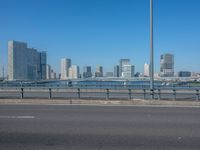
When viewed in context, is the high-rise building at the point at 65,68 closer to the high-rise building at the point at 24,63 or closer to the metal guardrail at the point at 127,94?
the high-rise building at the point at 24,63

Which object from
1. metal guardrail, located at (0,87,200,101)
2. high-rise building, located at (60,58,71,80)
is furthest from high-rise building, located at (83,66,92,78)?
metal guardrail, located at (0,87,200,101)

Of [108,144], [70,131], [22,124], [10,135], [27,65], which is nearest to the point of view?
[108,144]

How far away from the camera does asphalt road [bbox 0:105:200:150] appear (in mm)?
7305

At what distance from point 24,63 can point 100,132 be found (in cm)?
6778

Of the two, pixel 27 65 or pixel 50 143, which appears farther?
pixel 27 65

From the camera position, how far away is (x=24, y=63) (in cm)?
7375

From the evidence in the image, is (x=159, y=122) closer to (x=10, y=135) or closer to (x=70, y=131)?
(x=70, y=131)

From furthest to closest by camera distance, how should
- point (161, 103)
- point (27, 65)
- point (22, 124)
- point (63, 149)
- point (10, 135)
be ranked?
point (27, 65), point (161, 103), point (22, 124), point (10, 135), point (63, 149)

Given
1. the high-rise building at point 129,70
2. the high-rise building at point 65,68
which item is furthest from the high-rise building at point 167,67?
the high-rise building at point 65,68

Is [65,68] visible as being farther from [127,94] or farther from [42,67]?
[127,94]

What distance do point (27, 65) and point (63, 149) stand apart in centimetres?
6903

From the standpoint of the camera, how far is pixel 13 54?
75.0 m

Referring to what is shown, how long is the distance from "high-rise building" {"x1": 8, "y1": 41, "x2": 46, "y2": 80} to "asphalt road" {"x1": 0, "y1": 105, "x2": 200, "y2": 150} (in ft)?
198

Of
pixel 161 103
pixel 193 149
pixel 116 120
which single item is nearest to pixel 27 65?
pixel 161 103
